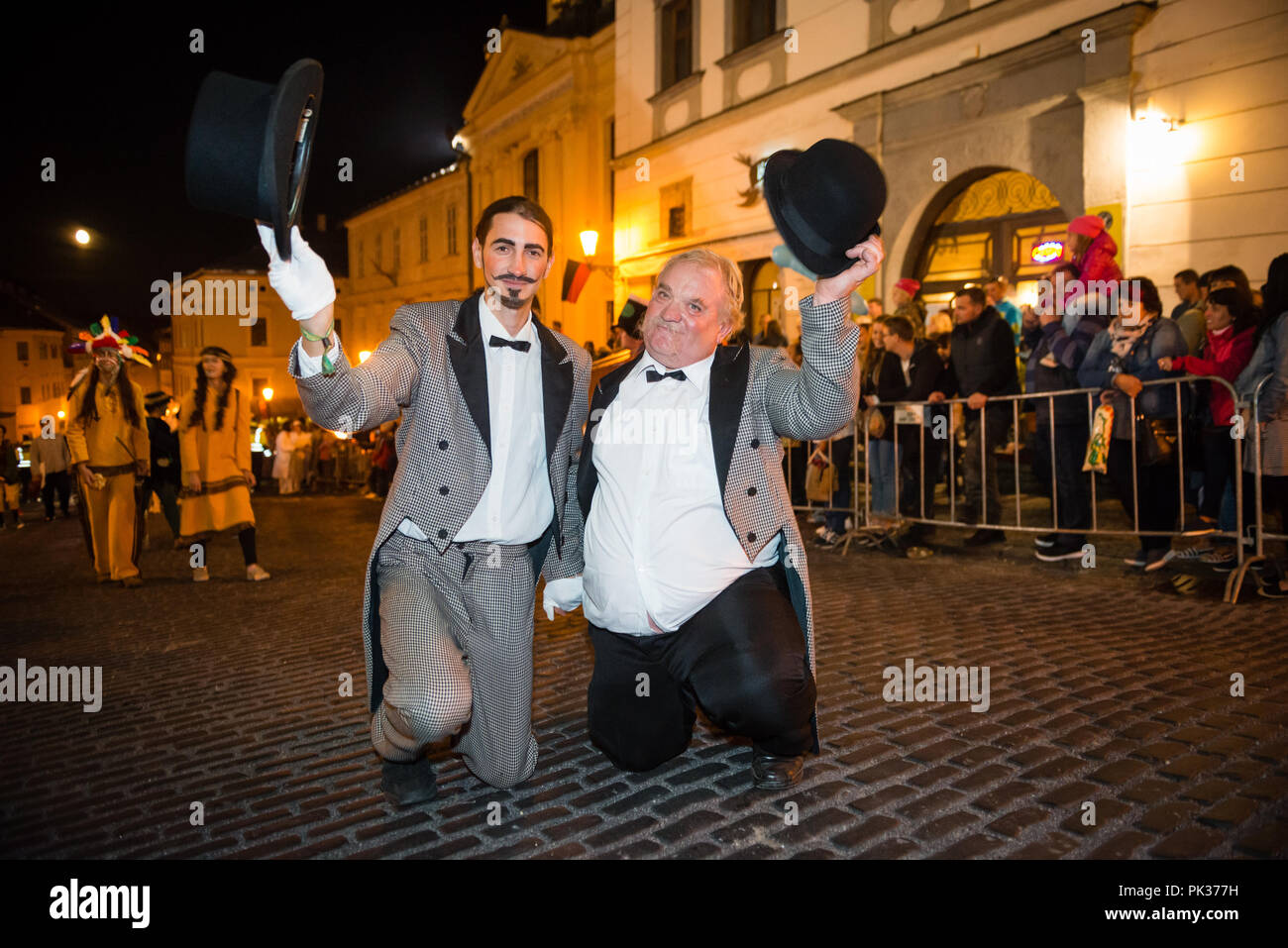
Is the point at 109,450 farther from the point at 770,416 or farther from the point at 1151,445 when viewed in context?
the point at 1151,445

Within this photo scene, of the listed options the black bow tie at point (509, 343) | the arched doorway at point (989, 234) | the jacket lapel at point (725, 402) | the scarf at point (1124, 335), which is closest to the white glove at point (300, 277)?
the black bow tie at point (509, 343)

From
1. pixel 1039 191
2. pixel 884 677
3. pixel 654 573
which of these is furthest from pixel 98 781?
pixel 1039 191

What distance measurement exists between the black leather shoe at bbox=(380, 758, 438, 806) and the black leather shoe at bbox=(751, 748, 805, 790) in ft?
4.09

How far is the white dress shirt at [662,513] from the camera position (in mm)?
3324

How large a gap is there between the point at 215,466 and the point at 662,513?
6.71m

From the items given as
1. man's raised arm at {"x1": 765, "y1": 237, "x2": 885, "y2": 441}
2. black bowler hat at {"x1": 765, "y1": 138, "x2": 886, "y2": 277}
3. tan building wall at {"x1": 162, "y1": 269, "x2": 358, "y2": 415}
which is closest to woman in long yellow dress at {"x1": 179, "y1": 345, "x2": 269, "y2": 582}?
man's raised arm at {"x1": 765, "y1": 237, "x2": 885, "y2": 441}

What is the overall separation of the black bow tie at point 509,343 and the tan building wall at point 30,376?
210 feet

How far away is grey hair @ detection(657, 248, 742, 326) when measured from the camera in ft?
11.1

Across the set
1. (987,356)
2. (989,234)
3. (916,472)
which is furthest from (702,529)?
(989,234)

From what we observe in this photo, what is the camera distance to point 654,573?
334cm

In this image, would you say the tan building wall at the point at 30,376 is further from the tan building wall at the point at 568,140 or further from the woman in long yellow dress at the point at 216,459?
the woman in long yellow dress at the point at 216,459

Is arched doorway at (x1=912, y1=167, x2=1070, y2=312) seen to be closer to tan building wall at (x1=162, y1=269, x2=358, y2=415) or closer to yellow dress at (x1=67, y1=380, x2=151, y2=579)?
yellow dress at (x1=67, y1=380, x2=151, y2=579)

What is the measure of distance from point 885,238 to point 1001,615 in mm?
8808
